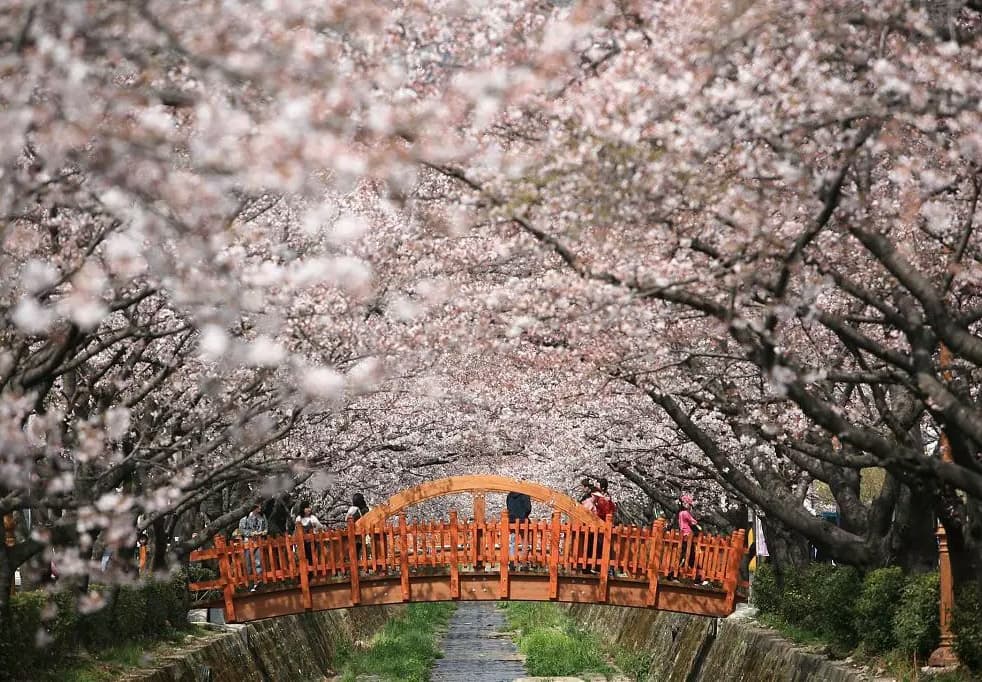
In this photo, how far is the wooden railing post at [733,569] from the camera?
67.3ft

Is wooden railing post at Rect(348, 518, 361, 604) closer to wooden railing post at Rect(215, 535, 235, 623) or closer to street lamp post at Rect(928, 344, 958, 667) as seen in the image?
wooden railing post at Rect(215, 535, 235, 623)

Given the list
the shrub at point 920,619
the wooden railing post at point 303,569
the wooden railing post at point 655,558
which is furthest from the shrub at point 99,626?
the shrub at point 920,619

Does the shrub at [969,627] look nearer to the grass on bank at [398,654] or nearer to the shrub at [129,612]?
the shrub at [129,612]

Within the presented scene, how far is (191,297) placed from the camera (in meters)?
9.31

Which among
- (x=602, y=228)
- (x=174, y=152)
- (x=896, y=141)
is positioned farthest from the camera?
(x=602, y=228)

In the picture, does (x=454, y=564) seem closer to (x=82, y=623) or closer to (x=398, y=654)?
(x=82, y=623)

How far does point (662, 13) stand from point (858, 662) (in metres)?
9.83

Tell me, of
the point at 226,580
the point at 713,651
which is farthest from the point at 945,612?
the point at 713,651

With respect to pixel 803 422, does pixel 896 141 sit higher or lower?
higher

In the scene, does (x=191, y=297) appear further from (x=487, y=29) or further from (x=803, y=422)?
(x=803, y=422)

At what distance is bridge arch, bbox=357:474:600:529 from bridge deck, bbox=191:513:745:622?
2.90 ft

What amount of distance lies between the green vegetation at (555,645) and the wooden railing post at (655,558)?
13.3 metres

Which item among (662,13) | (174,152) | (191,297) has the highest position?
(662,13)

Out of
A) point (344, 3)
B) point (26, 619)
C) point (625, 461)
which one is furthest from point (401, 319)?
point (625, 461)
